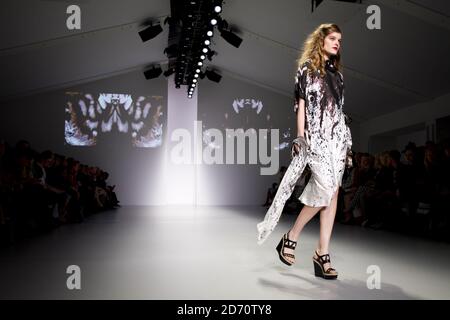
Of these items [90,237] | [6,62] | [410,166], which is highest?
[6,62]

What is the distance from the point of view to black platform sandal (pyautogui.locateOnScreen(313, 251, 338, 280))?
220 cm

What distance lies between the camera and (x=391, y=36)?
679cm

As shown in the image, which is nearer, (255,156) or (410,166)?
(410,166)

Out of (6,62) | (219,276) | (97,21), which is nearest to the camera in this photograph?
(219,276)

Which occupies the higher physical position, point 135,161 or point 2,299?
point 135,161

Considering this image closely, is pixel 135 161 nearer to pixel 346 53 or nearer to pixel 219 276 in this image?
pixel 346 53

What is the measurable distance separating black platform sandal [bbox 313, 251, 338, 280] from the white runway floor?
0.13 ft

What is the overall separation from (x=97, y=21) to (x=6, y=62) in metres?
1.94

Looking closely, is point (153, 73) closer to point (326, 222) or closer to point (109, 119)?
point (109, 119)

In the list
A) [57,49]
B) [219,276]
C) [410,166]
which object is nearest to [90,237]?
[219,276]
